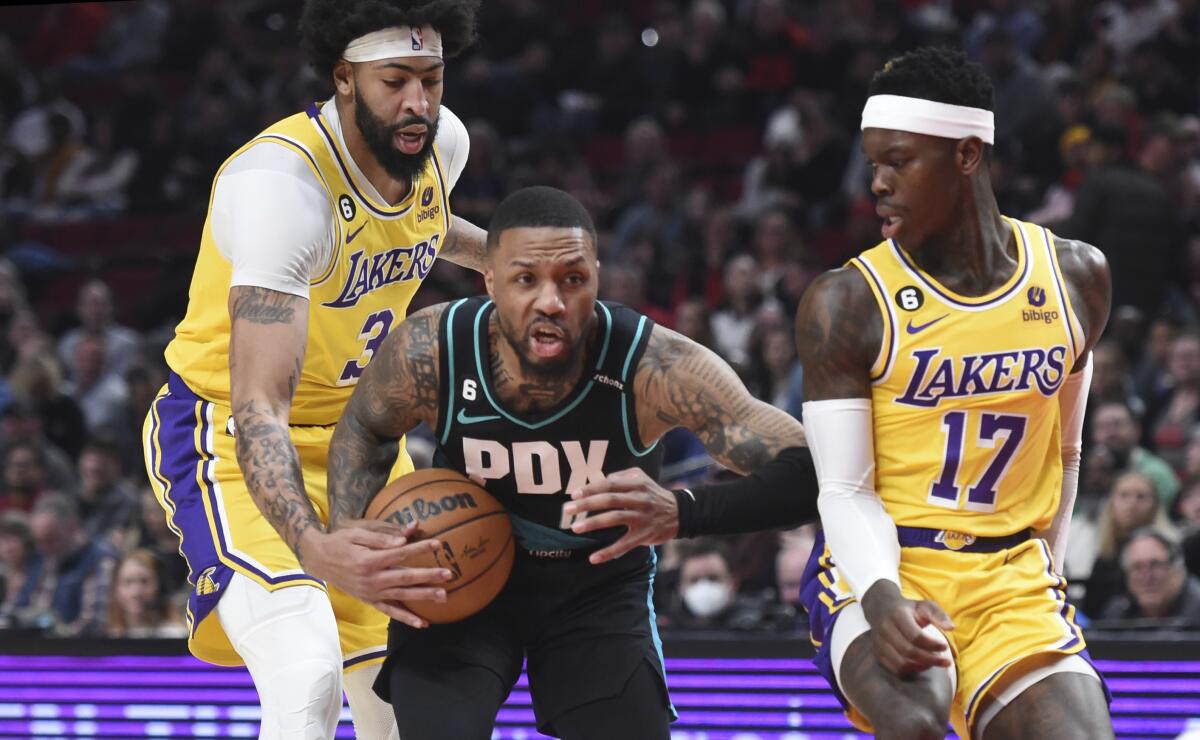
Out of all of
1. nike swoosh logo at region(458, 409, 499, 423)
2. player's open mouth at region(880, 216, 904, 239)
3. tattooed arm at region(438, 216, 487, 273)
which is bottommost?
nike swoosh logo at region(458, 409, 499, 423)

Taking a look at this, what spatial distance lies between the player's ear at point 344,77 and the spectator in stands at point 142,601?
3772mm

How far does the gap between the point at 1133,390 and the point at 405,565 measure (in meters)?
5.83

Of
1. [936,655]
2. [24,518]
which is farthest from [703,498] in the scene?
[24,518]

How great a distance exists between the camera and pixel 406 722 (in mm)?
4016

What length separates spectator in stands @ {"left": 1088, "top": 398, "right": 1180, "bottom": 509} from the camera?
24.8ft

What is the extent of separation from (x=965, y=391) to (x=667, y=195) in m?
7.82

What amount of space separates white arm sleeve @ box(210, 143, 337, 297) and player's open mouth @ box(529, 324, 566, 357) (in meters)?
0.70

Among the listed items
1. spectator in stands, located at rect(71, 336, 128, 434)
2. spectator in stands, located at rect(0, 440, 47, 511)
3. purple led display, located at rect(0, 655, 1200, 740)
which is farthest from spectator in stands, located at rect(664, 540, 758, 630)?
spectator in stands, located at rect(71, 336, 128, 434)

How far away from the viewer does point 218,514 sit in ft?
14.6

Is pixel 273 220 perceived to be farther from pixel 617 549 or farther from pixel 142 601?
pixel 142 601

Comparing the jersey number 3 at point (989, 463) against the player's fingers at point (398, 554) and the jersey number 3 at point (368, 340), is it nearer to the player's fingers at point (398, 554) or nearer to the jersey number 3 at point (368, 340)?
the player's fingers at point (398, 554)

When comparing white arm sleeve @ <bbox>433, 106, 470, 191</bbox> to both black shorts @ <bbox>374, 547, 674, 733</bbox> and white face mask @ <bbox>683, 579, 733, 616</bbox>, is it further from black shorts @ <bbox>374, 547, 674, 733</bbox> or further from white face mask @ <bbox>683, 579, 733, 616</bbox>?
white face mask @ <bbox>683, 579, 733, 616</bbox>

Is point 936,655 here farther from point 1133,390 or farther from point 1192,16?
point 1192,16

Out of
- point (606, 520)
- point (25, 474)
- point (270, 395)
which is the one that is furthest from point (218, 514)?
point (25, 474)
